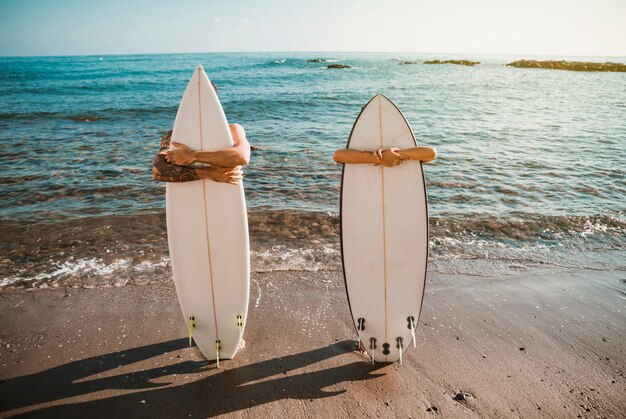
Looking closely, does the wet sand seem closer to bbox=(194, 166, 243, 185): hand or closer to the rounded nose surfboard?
the rounded nose surfboard

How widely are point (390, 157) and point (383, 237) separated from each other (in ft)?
2.22

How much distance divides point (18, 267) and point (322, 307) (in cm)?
387

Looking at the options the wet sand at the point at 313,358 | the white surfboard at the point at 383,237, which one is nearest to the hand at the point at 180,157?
the white surfboard at the point at 383,237

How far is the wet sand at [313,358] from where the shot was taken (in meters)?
2.63

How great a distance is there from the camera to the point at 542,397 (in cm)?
270

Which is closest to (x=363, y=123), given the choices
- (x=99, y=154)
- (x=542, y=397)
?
(x=542, y=397)

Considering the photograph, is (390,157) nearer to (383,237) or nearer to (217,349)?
(383,237)

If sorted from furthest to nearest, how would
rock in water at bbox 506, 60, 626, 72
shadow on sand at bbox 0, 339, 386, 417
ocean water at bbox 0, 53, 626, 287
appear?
rock in water at bbox 506, 60, 626, 72 → ocean water at bbox 0, 53, 626, 287 → shadow on sand at bbox 0, 339, 386, 417

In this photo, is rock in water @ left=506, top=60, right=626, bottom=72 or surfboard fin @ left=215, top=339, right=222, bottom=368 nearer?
surfboard fin @ left=215, top=339, right=222, bottom=368

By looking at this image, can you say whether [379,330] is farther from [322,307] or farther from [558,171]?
[558,171]

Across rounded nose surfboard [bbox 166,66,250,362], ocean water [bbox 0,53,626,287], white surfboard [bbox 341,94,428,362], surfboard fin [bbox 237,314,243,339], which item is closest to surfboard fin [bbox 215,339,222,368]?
rounded nose surfboard [bbox 166,66,250,362]

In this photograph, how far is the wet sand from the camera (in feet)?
8.64

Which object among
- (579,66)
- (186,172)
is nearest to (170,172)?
(186,172)

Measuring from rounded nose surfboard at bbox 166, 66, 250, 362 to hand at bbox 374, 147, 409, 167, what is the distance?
3.76 feet
